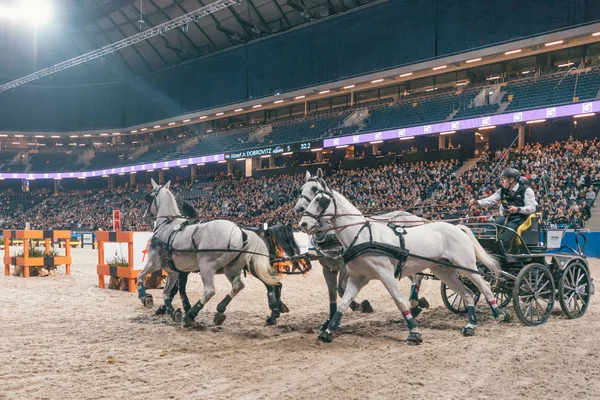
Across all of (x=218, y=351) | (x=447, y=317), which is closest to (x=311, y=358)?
(x=218, y=351)

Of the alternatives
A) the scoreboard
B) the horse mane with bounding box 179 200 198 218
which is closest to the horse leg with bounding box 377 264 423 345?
the horse mane with bounding box 179 200 198 218

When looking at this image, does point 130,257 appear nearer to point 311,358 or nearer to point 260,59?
point 311,358

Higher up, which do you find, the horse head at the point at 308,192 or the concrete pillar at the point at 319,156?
the concrete pillar at the point at 319,156

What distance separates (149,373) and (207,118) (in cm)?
4483

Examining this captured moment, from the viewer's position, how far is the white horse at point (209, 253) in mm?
8031

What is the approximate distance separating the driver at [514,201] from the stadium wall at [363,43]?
2229 cm

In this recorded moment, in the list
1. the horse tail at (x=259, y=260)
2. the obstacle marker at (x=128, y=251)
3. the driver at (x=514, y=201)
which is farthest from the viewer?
the obstacle marker at (x=128, y=251)

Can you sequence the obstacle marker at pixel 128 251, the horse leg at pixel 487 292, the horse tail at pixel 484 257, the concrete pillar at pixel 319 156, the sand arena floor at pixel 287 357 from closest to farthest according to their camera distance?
the sand arena floor at pixel 287 357 → the horse leg at pixel 487 292 → the horse tail at pixel 484 257 → the obstacle marker at pixel 128 251 → the concrete pillar at pixel 319 156

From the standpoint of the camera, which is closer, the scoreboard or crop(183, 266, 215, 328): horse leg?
crop(183, 266, 215, 328): horse leg

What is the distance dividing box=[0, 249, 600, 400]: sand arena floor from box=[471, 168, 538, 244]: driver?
5.38 ft

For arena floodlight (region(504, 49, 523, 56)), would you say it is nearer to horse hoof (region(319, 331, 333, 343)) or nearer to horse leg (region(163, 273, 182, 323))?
horse leg (region(163, 273, 182, 323))

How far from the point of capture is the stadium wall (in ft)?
92.1

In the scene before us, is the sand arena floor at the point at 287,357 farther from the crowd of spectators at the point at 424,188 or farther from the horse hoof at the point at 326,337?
the crowd of spectators at the point at 424,188

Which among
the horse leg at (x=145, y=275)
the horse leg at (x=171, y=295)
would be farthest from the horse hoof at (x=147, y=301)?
the horse leg at (x=171, y=295)
